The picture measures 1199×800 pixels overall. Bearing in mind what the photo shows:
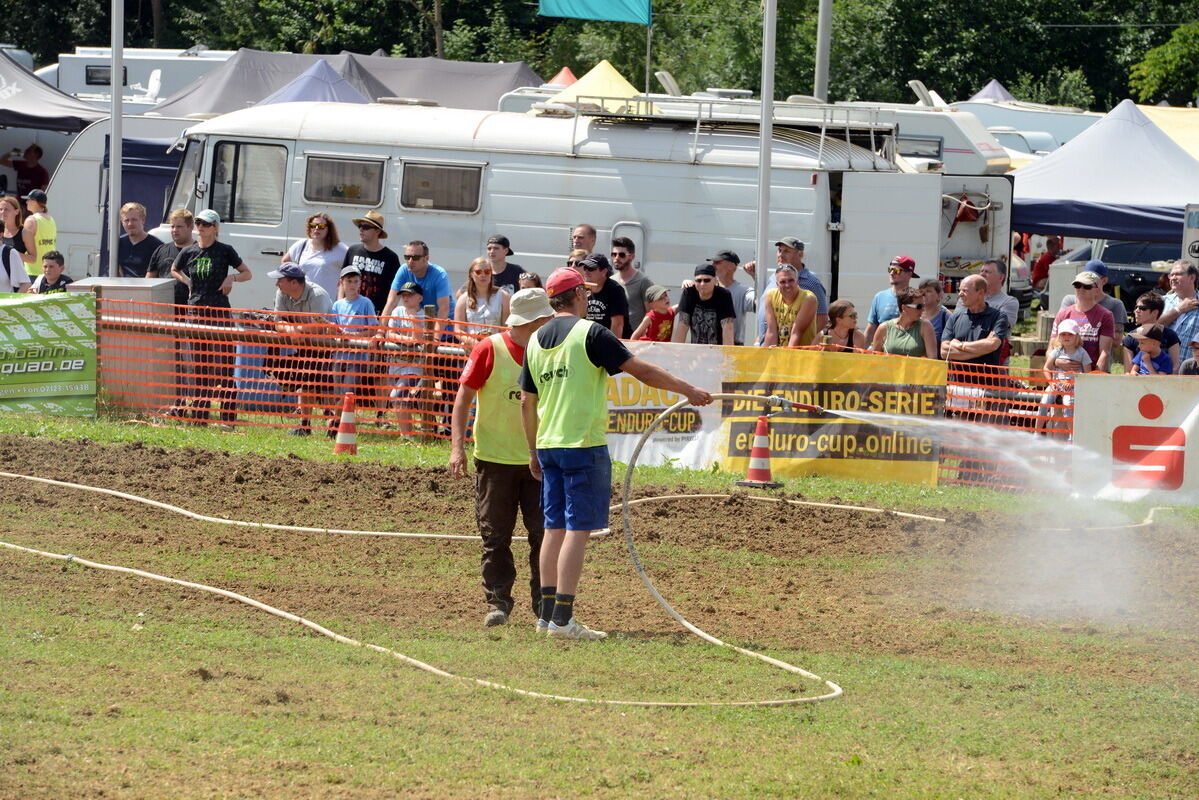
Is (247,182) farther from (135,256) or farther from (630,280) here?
(630,280)

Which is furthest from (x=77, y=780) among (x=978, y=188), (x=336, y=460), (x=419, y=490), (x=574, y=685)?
(x=978, y=188)

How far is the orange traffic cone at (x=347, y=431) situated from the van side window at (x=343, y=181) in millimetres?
4321

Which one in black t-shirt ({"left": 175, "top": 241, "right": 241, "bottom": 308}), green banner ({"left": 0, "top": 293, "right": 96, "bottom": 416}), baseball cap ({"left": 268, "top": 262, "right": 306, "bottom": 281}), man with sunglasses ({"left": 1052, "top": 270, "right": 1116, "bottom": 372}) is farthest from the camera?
black t-shirt ({"left": 175, "top": 241, "right": 241, "bottom": 308})

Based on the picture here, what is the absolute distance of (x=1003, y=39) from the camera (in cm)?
4659

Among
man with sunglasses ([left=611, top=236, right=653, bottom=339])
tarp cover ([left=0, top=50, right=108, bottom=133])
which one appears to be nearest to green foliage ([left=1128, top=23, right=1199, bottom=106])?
tarp cover ([left=0, top=50, right=108, bottom=133])

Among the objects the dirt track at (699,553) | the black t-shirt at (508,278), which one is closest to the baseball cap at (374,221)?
the black t-shirt at (508,278)

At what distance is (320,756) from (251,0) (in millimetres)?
46377

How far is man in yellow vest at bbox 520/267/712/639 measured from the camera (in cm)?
799

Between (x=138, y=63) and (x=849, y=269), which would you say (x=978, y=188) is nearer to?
(x=849, y=269)

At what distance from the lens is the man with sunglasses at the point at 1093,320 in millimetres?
13680

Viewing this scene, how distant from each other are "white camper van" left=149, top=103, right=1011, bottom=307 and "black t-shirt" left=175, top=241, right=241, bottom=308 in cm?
185

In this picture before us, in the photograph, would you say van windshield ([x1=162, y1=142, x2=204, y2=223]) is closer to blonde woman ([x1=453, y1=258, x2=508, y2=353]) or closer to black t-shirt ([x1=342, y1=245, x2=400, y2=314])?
black t-shirt ([x1=342, y1=245, x2=400, y2=314])

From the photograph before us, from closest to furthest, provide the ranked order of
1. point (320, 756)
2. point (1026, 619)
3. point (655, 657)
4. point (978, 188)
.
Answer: point (320, 756), point (655, 657), point (1026, 619), point (978, 188)

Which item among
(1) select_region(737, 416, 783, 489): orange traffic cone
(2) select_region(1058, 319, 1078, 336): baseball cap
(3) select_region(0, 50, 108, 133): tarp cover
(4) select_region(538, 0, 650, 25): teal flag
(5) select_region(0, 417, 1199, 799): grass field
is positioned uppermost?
(4) select_region(538, 0, 650, 25): teal flag
